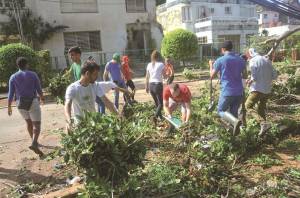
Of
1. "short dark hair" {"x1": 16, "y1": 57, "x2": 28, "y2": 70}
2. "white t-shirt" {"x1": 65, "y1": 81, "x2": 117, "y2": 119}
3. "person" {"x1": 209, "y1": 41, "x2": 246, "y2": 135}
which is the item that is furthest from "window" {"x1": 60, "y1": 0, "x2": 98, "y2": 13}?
"white t-shirt" {"x1": 65, "y1": 81, "x2": 117, "y2": 119}

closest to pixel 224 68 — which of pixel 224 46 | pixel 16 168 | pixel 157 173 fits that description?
pixel 224 46

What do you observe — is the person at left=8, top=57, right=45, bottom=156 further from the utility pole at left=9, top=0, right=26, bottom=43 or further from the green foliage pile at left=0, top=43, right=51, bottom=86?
the utility pole at left=9, top=0, right=26, bottom=43

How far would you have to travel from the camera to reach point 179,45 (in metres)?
25.4

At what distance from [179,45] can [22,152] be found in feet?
60.6

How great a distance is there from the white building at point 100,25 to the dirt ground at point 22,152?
49.1 ft

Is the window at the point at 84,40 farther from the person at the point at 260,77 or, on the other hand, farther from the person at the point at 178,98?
the person at the point at 260,77

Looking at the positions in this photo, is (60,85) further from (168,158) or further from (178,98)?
(168,158)

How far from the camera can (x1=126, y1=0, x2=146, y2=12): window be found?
94.7 ft

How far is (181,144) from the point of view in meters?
6.62

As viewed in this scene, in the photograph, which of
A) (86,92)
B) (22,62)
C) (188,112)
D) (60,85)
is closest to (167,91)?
(188,112)

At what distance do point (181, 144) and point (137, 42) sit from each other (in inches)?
968

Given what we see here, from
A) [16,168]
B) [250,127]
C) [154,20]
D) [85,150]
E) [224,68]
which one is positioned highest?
[154,20]

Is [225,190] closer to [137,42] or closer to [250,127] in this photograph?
[250,127]

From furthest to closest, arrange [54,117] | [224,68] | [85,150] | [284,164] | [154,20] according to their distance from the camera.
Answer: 1. [154,20]
2. [54,117]
3. [224,68]
4. [284,164]
5. [85,150]
